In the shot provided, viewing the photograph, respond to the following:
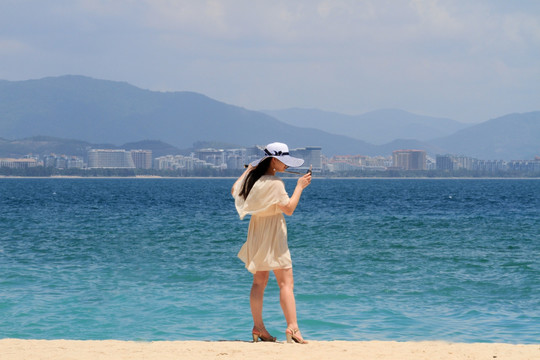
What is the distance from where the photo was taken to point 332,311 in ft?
42.1

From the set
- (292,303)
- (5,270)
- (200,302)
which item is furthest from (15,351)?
(5,270)

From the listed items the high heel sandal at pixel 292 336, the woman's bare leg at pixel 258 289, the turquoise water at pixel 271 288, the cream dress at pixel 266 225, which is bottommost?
the turquoise water at pixel 271 288

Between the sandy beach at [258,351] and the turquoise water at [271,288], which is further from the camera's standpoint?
the turquoise water at [271,288]

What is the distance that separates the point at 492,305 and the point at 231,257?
9533mm

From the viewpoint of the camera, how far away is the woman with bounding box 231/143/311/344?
308 inches

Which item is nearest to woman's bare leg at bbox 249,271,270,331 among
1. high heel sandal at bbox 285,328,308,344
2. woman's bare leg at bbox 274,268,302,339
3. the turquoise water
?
woman's bare leg at bbox 274,268,302,339

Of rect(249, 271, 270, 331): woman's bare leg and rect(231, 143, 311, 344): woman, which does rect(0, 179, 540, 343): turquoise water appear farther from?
rect(231, 143, 311, 344): woman

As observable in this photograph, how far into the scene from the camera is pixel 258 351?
7855 millimetres

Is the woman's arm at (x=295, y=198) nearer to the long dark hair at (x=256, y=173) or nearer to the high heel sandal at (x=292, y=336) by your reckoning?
the long dark hair at (x=256, y=173)

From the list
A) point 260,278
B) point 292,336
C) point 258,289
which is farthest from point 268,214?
point 292,336

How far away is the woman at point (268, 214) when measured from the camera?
7832 millimetres

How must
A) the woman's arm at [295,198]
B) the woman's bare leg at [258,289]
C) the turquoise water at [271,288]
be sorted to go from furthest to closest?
the turquoise water at [271,288] → the woman's bare leg at [258,289] → the woman's arm at [295,198]

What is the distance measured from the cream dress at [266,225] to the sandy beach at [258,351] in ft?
2.89

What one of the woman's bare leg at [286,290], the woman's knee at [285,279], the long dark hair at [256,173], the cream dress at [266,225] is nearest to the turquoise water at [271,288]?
the woman's bare leg at [286,290]
